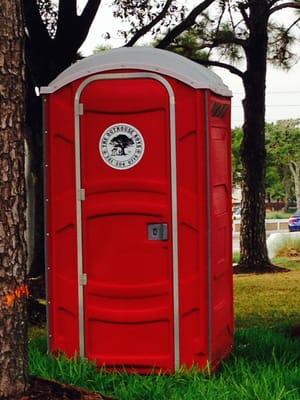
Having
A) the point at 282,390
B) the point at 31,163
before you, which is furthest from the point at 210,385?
the point at 31,163

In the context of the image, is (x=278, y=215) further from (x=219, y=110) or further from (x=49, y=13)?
(x=219, y=110)

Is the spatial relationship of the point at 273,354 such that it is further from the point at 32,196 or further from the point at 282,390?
the point at 32,196

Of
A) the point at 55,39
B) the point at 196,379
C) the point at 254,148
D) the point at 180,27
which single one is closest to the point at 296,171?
the point at 254,148

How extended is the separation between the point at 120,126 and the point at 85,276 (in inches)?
38.0

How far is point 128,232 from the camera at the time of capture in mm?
5695

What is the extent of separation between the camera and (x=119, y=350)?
5.80m

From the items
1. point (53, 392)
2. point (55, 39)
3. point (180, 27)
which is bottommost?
point (53, 392)

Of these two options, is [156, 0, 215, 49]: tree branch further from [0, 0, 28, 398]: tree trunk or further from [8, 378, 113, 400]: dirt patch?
[8, 378, 113, 400]: dirt patch

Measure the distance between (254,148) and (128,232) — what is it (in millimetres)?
10997

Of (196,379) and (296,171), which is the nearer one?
(196,379)

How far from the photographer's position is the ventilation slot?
19.2 ft

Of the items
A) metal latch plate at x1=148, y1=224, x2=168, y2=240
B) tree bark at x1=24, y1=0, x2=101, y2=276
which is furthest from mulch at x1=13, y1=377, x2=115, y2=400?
tree bark at x1=24, y1=0, x2=101, y2=276

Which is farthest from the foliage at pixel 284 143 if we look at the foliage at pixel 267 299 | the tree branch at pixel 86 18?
the tree branch at pixel 86 18

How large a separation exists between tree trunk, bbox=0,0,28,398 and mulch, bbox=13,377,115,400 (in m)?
0.07
